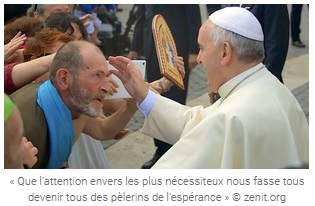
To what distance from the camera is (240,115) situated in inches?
96.4

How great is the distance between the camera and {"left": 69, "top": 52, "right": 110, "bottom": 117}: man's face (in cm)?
284

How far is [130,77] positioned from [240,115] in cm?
70

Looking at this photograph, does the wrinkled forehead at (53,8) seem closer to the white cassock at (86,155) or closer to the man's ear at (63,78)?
the white cassock at (86,155)

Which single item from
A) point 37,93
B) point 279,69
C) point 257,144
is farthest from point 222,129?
point 279,69

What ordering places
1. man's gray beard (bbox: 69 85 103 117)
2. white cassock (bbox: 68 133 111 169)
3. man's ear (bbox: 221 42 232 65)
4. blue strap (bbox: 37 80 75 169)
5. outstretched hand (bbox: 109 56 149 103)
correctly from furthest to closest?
1. white cassock (bbox: 68 133 111 169)
2. outstretched hand (bbox: 109 56 149 103)
3. man's gray beard (bbox: 69 85 103 117)
4. blue strap (bbox: 37 80 75 169)
5. man's ear (bbox: 221 42 232 65)

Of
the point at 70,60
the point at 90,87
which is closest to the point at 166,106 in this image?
the point at 90,87

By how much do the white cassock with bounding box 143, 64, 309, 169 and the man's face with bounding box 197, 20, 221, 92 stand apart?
71 mm

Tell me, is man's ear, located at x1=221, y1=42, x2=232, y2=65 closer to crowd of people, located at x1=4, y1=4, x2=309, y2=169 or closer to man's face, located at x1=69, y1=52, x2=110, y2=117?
crowd of people, located at x1=4, y1=4, x2=309, y2=169

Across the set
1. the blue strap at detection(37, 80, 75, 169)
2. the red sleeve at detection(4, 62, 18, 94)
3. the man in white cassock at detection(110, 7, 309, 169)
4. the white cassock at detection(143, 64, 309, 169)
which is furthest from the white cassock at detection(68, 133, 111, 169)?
the white cassock at detection(143, 64, 309, 169)
